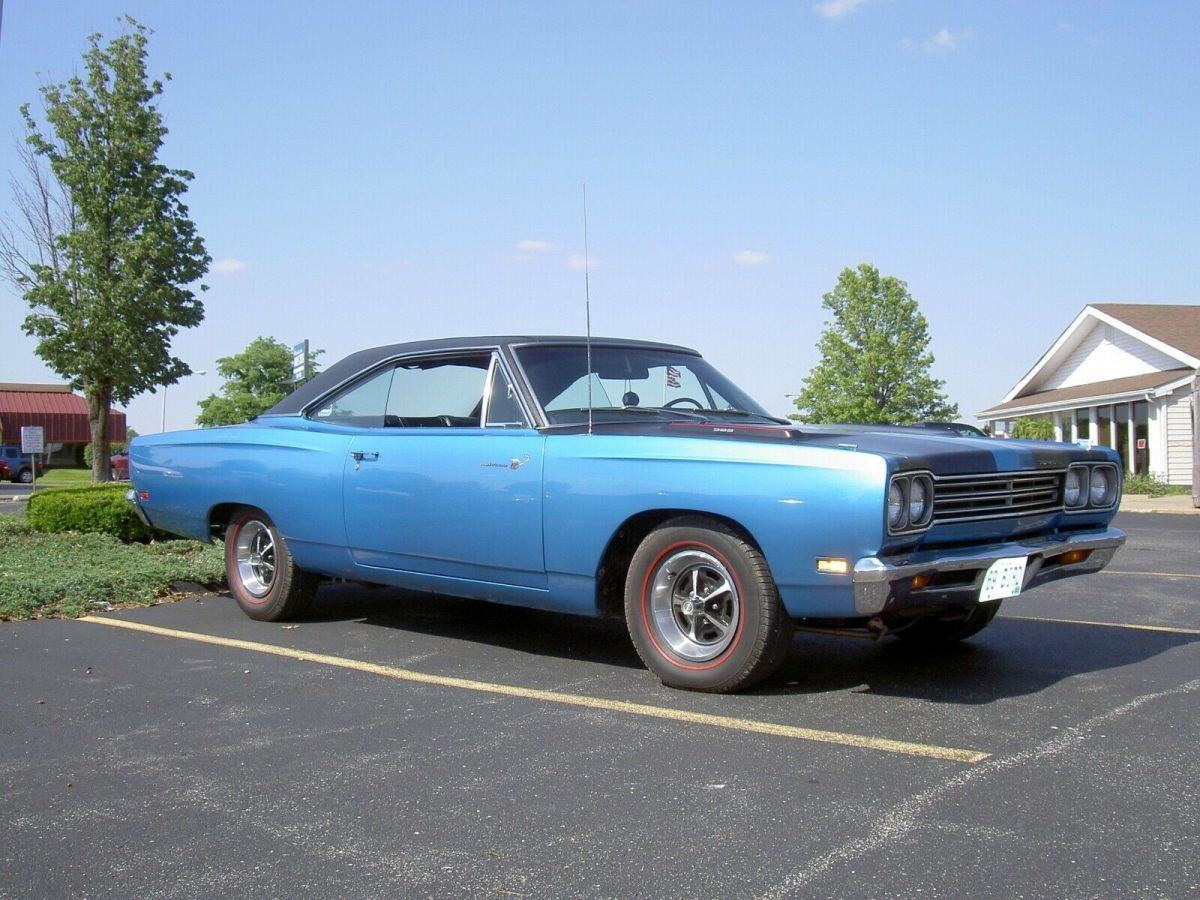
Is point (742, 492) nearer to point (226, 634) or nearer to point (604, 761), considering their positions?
point (604, 761)

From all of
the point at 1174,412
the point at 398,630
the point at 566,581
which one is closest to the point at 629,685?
the point at 566,581

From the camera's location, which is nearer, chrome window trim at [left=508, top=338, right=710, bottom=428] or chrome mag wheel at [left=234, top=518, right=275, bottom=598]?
chrome window trim at [left=508, top=338, right=710, bottom=428]

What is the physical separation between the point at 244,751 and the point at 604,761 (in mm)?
1262

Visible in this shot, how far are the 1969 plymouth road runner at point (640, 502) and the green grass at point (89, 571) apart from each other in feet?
3.94

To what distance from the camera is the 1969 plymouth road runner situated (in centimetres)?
434

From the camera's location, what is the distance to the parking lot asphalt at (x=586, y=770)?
9.50 feet

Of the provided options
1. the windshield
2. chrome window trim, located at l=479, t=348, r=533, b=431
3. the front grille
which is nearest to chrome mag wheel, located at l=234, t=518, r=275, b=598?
chrome window trim, located at l=479, t=348, r=533, b=431

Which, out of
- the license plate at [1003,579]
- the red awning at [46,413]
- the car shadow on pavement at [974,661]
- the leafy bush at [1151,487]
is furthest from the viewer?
the red awning at [46,413]

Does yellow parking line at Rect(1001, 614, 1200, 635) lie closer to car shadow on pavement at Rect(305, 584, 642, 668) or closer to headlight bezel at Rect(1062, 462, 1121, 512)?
headlight bezel at Rect(1062, 462, 1121, 512)

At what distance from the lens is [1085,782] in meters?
3.50

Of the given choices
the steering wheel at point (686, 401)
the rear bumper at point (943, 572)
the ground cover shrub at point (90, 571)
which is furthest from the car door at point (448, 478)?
the ground cover shrub at point (90, 571)

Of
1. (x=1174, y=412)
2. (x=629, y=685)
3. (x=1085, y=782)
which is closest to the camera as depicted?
(x=1085, y=782)

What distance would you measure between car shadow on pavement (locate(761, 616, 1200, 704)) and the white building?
22.2 m

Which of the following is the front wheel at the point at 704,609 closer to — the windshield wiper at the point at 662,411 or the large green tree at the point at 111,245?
the windshield wiper at the point at 662,411
